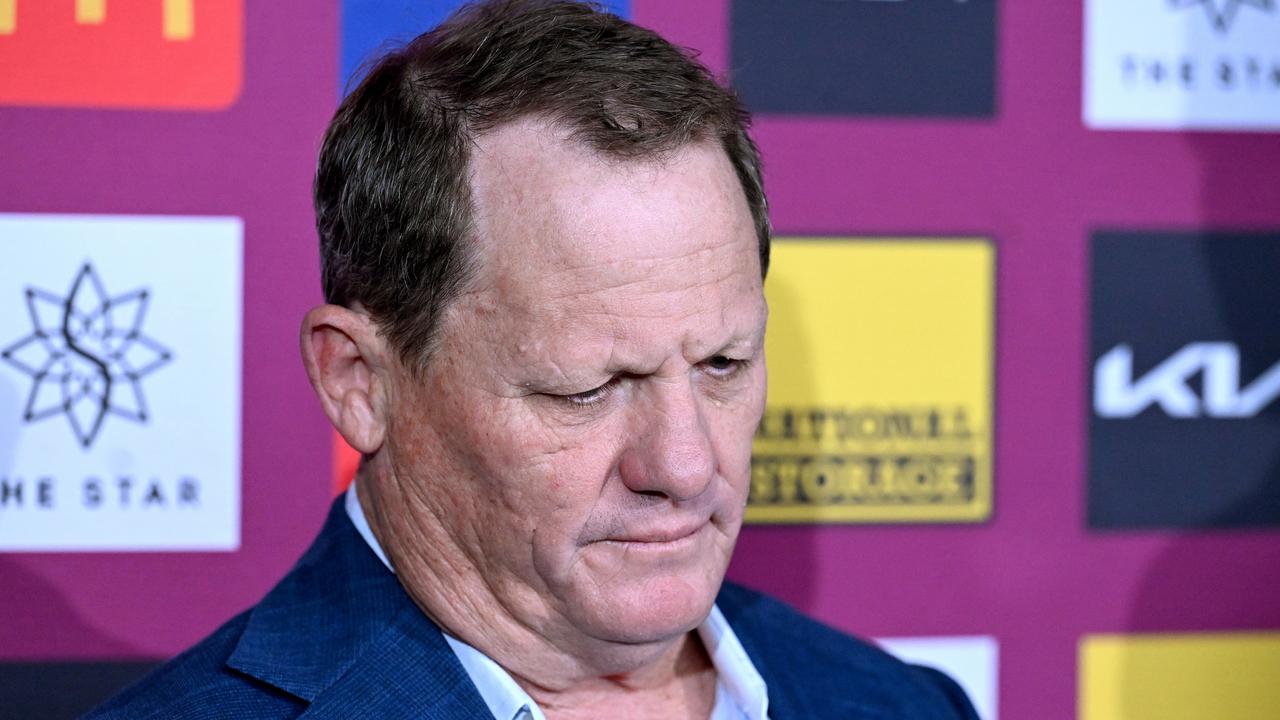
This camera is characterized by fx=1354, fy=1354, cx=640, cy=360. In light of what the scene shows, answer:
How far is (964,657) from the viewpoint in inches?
72.7

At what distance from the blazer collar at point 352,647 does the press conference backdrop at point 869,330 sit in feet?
1.61

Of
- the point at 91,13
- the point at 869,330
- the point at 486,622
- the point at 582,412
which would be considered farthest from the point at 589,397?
the point at 91,13

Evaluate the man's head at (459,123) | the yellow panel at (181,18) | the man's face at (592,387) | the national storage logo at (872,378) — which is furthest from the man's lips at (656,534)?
the yellow panel at (181,18)

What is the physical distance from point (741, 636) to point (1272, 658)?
3.15 feet

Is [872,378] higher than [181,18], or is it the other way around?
[181,18]

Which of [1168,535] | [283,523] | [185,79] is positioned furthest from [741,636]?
[185,79]

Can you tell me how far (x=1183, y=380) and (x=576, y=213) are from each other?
1.13 m

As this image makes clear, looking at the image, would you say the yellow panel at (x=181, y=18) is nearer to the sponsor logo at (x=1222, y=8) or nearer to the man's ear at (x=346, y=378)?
the man's ear at (x=346, y=378)

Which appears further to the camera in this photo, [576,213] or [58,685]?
[58,685]

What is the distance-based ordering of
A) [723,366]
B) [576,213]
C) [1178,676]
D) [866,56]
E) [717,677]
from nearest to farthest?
[576,213]
[723,366]
[717,677]
[866,56]
[1178,676]

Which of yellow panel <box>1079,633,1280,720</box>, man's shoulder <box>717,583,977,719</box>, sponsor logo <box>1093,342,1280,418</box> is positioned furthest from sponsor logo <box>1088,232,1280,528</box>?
man's shoulder <box>717,583,977,719</box>

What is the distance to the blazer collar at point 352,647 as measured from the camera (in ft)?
3.67

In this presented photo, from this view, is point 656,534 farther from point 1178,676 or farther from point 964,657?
point 1178,676

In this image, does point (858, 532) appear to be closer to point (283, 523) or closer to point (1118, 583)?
point (1118, 583)
